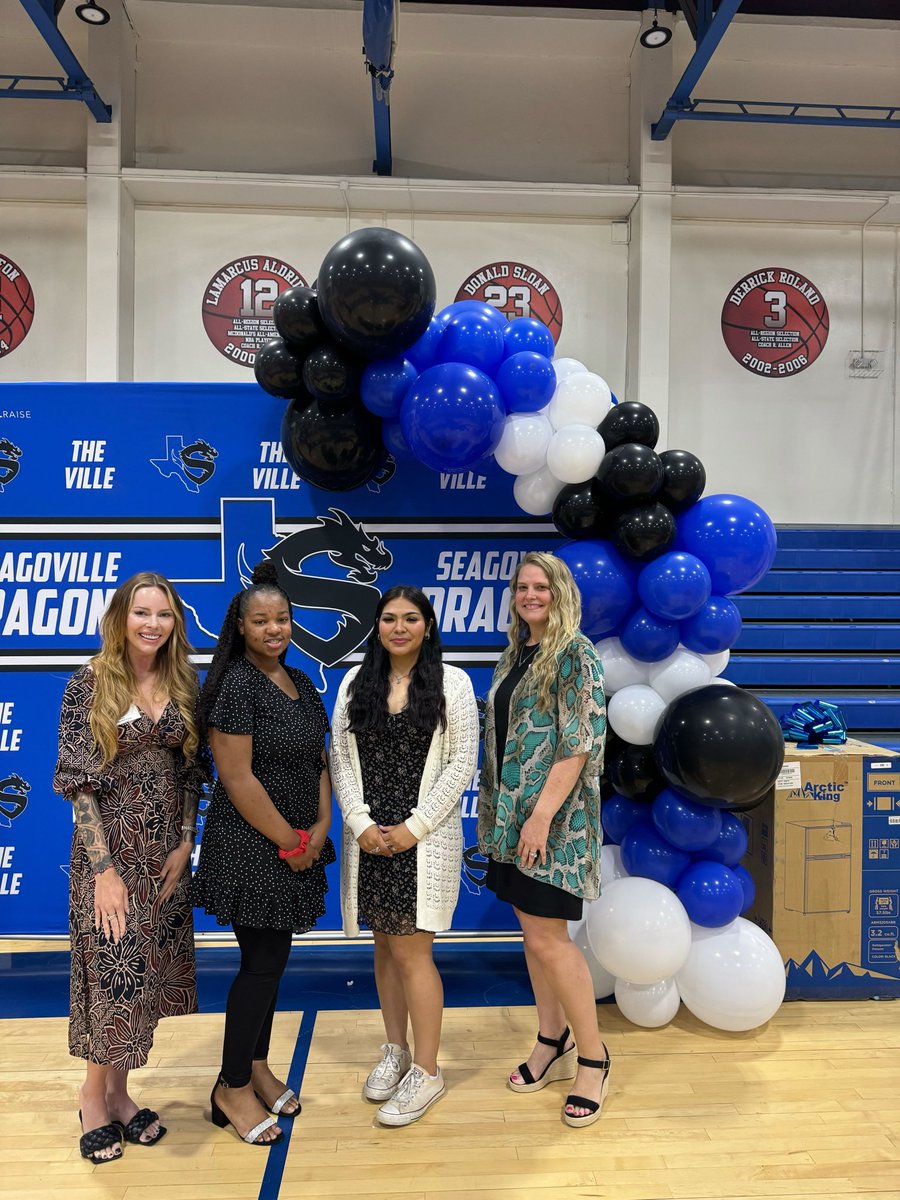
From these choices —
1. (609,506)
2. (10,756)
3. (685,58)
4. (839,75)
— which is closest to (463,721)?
(609,506)

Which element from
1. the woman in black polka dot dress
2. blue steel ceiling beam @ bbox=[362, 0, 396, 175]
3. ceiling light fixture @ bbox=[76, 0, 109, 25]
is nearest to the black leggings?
the woman in black polka dot dress

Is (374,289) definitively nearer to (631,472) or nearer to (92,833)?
(631,472)

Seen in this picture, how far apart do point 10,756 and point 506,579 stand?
6.61ft

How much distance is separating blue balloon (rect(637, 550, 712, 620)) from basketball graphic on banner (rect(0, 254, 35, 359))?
19.5 ft

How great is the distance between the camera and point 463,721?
2.17m

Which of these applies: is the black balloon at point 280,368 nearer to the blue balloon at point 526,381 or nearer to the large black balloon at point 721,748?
the blue balloon at point 526,381

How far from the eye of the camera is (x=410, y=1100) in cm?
221

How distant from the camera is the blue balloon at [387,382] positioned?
2652mm

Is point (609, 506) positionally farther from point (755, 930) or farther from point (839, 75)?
point (839, 75)

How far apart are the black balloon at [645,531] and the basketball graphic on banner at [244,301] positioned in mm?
4757

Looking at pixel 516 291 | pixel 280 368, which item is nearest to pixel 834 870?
pixel 280 368

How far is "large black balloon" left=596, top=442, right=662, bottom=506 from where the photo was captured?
2.60m

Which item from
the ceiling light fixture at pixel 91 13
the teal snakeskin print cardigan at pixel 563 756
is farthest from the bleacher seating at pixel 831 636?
the ceiling light fixture at pixel 91 13

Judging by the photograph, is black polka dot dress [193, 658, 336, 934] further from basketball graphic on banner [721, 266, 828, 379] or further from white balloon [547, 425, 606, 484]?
basketball graphic on banner [721, 266, 828, 379]
